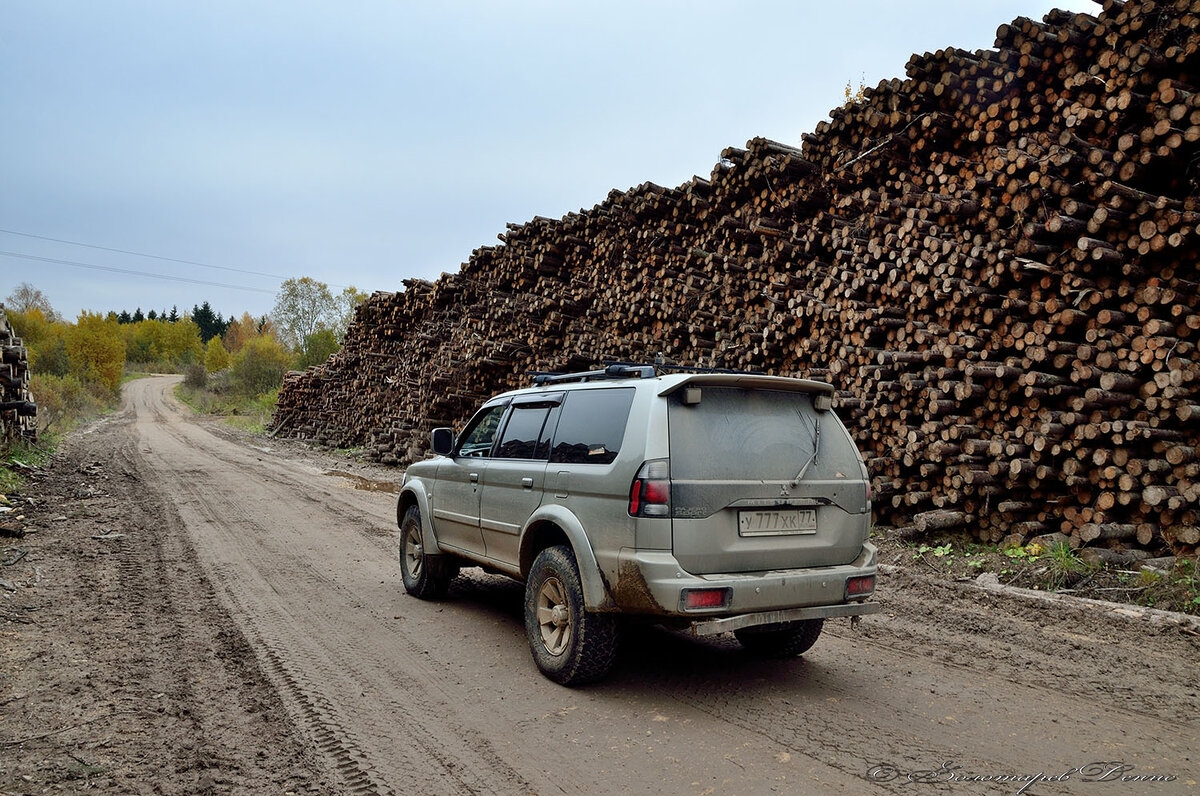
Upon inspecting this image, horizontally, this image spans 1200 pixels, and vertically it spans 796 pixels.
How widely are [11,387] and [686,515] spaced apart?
1674 centimetres

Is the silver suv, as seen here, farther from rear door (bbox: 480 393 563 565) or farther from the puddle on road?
the puddle on road

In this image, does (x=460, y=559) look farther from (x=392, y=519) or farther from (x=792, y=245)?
(x=792, y=245)

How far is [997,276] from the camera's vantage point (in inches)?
320

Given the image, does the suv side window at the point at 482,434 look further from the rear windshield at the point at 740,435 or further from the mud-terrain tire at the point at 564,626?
the rear windshield at the point at 740,435

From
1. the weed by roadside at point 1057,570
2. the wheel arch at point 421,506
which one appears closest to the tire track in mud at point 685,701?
the wheel arch at point 421,506

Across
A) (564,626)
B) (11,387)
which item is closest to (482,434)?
(564,626)

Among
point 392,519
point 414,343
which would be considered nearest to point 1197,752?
point 392,519

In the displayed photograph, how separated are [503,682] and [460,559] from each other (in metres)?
1.85

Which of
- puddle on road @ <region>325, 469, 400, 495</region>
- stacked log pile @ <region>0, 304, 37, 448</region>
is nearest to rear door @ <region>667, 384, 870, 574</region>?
puddle on road @ <region>325, 469, 400, 495</region>

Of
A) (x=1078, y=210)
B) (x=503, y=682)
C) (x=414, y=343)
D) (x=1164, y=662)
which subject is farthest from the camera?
(x=414, y=343)

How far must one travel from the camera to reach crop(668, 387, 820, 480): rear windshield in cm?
421

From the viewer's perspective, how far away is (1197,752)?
3.60 m

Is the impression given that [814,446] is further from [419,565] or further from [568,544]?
[419,565]

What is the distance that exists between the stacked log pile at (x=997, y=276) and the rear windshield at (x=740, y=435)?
4148mm
